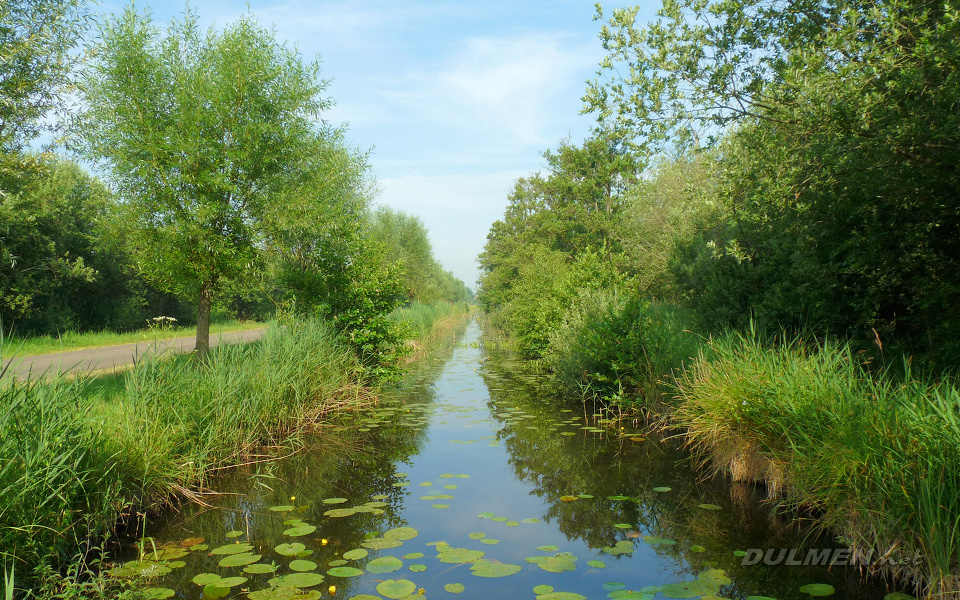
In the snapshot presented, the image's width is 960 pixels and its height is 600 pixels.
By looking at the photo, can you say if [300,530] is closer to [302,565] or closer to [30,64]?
[302,565]

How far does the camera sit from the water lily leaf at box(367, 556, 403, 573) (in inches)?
154

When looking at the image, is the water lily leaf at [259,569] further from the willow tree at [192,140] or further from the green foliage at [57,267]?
the green foliage at [57,267]

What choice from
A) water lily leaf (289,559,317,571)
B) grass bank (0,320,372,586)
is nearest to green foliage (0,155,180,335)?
grass bank (0,320,372,586)

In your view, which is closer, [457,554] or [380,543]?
[457,554]

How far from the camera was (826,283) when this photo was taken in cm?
649

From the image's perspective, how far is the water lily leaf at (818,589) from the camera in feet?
11.6

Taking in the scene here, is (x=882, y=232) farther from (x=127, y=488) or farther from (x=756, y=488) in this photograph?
(x=127, y=488)

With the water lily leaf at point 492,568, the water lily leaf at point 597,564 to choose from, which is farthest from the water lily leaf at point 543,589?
the water lily leaf at point 597,564

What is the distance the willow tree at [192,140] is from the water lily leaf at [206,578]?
6.48 m

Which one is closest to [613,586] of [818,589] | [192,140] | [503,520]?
[818,589]

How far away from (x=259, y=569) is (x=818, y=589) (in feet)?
12.4

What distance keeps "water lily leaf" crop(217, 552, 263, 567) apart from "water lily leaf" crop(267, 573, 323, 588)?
1.26ft

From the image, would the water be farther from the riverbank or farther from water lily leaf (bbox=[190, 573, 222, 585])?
the riverbank

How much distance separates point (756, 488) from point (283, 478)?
5079 mm
